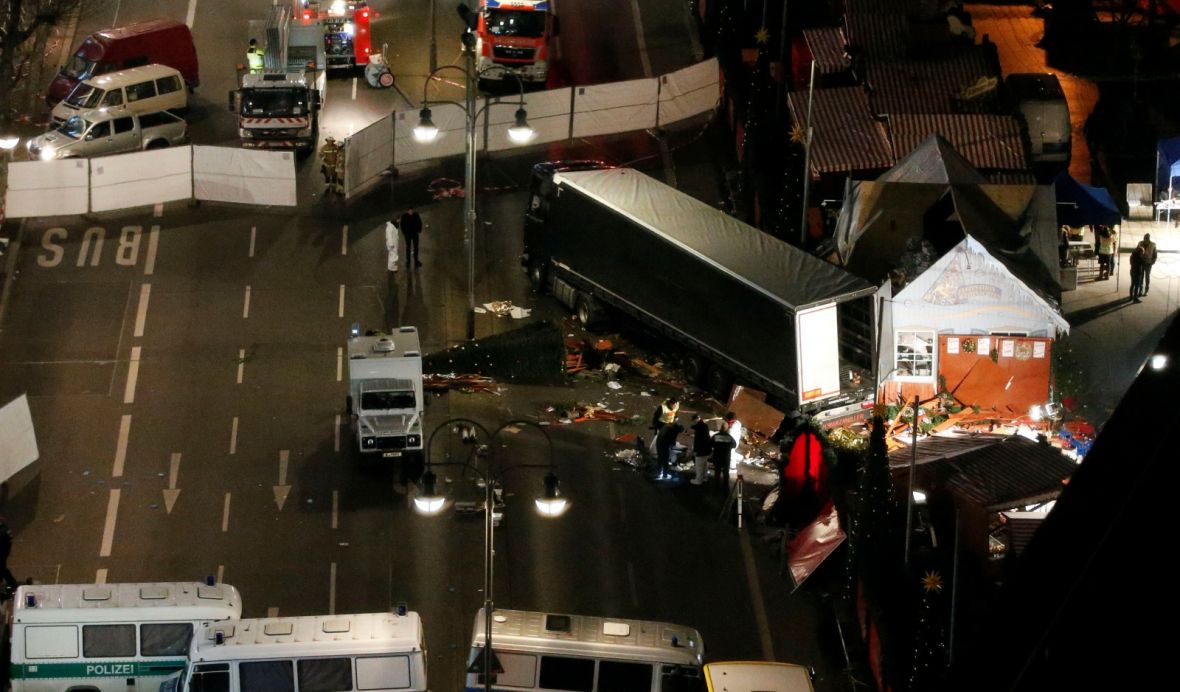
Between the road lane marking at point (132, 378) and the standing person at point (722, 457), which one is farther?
the road lane marking at point (132, 378)

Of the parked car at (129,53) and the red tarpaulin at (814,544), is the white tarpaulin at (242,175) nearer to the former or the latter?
the parked car at (129,53)

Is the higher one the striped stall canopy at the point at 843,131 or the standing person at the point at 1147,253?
the striped stall canopy at the point at 843,131

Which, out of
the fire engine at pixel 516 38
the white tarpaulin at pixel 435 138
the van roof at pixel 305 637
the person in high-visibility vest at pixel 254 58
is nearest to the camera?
the van roof at pixel 305 637

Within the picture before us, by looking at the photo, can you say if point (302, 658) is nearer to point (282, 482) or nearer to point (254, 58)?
point (282, 482)

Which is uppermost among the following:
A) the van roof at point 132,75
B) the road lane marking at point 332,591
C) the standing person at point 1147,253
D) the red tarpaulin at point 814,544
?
the van roof at point 132,75

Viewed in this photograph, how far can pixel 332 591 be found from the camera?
29344mm

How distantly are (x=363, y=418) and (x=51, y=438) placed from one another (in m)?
6.14

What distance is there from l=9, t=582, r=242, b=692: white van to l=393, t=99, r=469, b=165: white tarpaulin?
69.3 ft

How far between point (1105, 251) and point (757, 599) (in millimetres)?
16292

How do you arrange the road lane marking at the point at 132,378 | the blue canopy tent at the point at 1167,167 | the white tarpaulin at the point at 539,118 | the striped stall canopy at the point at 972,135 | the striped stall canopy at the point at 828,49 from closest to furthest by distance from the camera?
the road lane marking at the point at 132,378
the striped stall canopy at the point at 972,135
the blue canopy tent at the point at 1167,167
the white tarpaulin at the point at 539,118
the striped stall canopy at the point at 828,49

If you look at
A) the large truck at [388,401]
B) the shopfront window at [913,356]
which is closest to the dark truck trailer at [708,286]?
the shopfront window at [913,356]

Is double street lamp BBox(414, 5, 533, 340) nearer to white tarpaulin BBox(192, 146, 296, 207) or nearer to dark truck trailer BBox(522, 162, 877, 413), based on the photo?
dark truck trailer BBox(522, 162, 877, 413)

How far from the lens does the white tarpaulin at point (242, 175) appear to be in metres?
43.0

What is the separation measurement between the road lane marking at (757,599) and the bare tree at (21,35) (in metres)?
25.3
